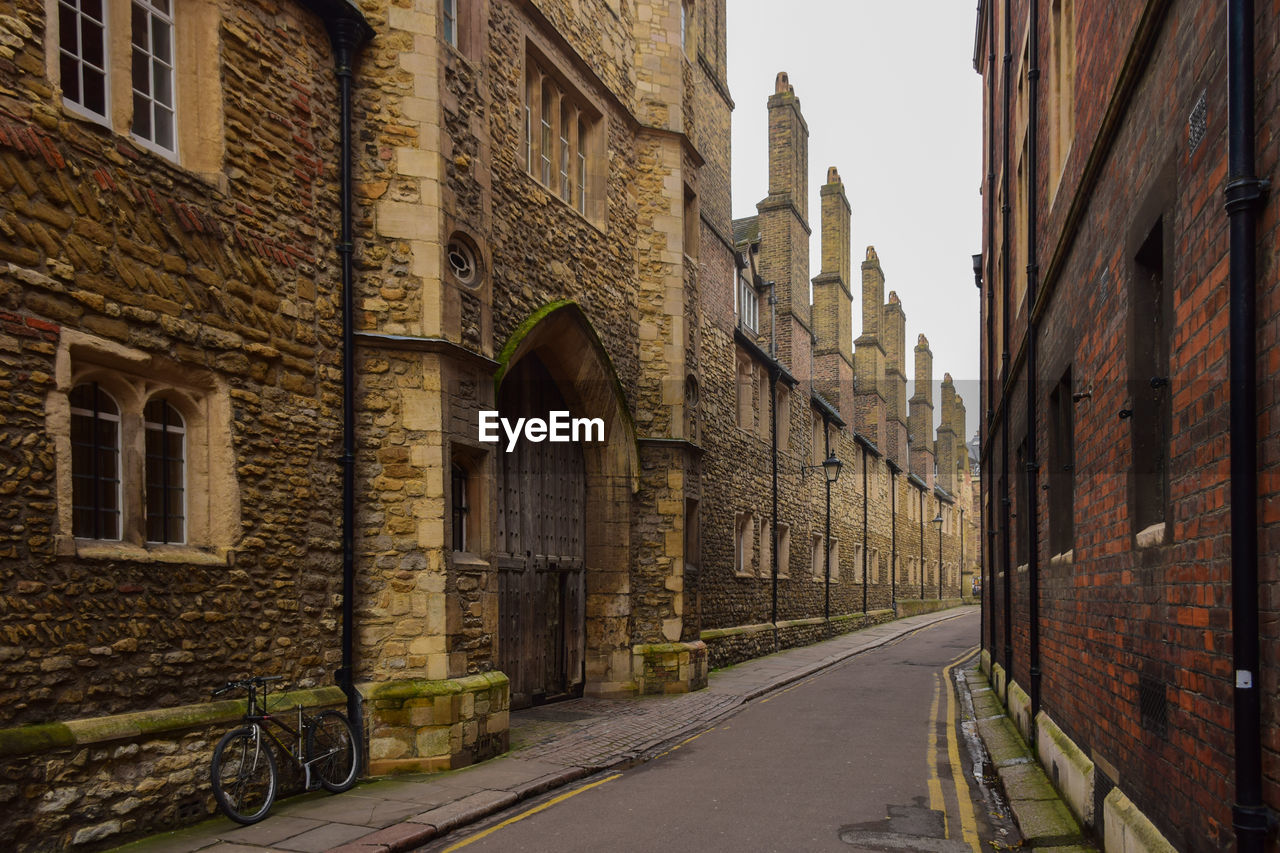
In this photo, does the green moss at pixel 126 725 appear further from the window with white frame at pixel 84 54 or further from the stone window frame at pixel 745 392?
the stone window frame at pixel 745 392

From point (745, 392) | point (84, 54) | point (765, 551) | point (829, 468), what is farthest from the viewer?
point (829, 468)

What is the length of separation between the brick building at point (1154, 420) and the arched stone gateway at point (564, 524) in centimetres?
600

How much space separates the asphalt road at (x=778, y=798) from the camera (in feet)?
22.7

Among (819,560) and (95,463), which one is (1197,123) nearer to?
(95,463)

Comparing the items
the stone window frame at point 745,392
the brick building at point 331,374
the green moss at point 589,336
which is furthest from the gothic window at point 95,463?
the stone window frame at point 745,392

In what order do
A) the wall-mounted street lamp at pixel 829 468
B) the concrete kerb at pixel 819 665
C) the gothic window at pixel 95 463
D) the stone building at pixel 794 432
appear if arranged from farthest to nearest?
the wall-mounted street lamp at pixel 829 468
the stone building at pixel 794 432
the concrete kerb at pixel 819 665
the gothic window at pixel 95 463

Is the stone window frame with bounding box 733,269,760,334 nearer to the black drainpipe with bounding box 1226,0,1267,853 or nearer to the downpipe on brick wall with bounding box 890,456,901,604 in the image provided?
the downpipe on brick wall with bounding box 890,456,901,604

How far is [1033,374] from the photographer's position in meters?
10.5

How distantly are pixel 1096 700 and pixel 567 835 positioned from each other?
3.77 meters

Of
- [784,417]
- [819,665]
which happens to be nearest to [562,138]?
[819,665]

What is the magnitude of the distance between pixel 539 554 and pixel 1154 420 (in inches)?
362

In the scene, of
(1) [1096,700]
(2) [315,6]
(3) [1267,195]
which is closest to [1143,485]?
(1) [1096,700]

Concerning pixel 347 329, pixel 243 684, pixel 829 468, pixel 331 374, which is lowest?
pixel 243 684

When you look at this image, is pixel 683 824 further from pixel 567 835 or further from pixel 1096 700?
pixel 1096 700
